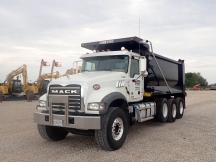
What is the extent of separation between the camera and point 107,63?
7.54 meters

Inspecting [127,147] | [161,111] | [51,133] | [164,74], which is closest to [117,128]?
[127,147]

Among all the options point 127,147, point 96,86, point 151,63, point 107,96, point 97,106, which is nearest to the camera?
point 97,106

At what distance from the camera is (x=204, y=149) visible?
5.94 m

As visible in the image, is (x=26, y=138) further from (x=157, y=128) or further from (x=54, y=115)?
(x=157, y=128)

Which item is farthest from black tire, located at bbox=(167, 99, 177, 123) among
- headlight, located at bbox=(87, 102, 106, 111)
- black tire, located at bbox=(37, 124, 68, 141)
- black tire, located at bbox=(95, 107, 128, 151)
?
headlight, located at bbox=(87, 102, 106, 111)

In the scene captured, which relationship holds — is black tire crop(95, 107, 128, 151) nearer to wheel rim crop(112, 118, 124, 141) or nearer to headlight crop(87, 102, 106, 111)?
wheel rim crop(112, 118, 124, 141)

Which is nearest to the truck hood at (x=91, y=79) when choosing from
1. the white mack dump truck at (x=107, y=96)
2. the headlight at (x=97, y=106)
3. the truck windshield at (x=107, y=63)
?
the white mack dump truck at (x=107, y=96)

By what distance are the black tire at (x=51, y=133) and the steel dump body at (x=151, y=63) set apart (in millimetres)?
3449

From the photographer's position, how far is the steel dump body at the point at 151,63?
828cm

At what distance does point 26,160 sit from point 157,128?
17.2ft

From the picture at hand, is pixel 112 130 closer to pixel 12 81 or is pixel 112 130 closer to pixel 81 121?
pixel 81 121

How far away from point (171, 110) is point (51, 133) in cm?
575

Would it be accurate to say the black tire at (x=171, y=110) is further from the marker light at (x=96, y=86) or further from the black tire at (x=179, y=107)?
the marker light at (x=96, y=86)

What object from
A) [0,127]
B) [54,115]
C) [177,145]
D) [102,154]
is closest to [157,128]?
[177,145]
